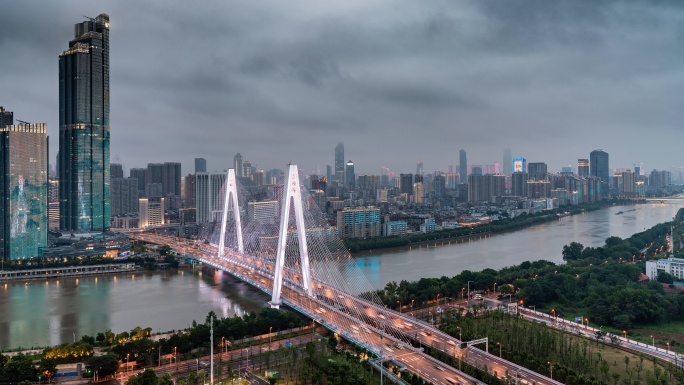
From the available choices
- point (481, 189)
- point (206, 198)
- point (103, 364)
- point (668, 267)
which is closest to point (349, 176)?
point (481, 189)

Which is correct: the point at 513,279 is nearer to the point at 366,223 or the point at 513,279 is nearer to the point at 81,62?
the point at 366,223

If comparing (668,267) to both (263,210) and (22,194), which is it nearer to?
(263,210)

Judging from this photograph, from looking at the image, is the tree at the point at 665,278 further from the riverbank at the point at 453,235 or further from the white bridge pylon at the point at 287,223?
the riverbank at the point at 453,235

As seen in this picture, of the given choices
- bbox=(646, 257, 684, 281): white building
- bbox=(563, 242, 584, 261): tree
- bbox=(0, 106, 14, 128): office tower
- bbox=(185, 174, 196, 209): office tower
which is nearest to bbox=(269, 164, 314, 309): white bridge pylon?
bbox=(646, 257, 684, 281): white building

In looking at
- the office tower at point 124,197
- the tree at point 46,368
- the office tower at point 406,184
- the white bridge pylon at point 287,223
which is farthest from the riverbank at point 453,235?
the office tower at point 124,197

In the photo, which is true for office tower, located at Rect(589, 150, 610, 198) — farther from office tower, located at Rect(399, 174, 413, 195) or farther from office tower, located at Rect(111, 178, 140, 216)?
office tower, located at Rect(111, 178, 140, 216)

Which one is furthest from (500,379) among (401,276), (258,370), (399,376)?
→ (401,276)
